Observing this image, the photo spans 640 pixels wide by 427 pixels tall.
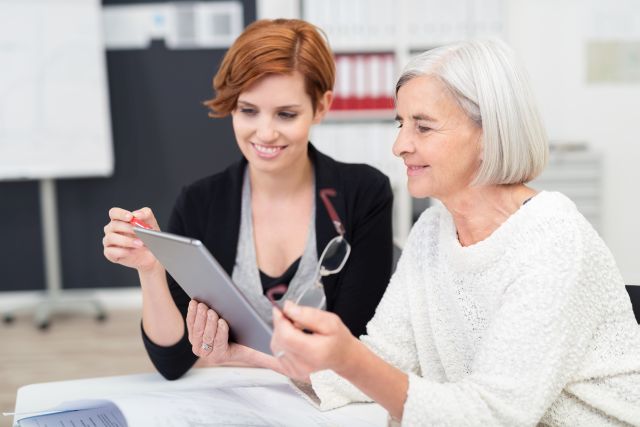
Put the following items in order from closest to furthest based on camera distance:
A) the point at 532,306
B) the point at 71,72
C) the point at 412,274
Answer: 1. the point at 532,306
2. the point at 412,274
3. the point at 71,72

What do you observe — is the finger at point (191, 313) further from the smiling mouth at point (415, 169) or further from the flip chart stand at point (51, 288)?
the flip chart stand at point (51, 288)

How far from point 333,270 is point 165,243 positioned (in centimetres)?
72

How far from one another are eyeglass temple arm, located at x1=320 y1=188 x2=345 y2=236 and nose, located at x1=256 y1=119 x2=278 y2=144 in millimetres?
204

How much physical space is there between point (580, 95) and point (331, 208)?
121 inches

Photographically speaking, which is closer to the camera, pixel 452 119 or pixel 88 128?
pixel 452 119

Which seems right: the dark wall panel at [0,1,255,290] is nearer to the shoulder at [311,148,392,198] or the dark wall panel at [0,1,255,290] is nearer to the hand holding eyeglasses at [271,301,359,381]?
the shoulder at [311,148,392,198]

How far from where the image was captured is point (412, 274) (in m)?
1.40

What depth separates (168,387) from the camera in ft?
4.45

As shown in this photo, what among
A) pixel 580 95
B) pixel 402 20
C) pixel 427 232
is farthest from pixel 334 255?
pixel 580 95

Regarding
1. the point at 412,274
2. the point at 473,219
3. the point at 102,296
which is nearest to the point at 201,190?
the point at 412,274

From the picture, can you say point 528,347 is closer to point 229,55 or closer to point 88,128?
point 229,55

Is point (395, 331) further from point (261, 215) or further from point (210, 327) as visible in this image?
point (261, 215)

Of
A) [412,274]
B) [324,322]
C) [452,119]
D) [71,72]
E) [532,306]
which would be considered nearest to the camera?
[324,322]

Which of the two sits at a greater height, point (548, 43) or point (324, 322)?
point (548, 43)
